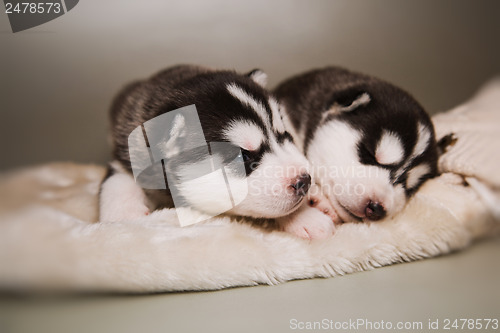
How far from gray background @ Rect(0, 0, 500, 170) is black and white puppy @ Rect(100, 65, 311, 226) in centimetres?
14

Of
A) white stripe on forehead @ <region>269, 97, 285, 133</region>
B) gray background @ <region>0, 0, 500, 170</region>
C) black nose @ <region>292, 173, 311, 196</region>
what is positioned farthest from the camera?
white stripe on forehead @ <region>269, 97, 285, 133</region>

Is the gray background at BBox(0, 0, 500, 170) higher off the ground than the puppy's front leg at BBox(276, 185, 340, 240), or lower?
higher

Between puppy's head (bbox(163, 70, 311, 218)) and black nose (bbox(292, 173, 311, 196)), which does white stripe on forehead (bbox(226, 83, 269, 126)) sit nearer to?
puppy's head (bbox(163, 70, 311, 218))

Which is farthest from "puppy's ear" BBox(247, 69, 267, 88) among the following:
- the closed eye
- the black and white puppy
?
the closed eye

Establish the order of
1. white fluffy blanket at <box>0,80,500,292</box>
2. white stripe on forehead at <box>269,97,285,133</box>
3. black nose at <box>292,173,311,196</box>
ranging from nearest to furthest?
white fluffy blanket at <box>0,80,500,292</box>, black nose at <box>292,173,311,196</box>, white stripe on forehead at <box>269,97,285,133</box>

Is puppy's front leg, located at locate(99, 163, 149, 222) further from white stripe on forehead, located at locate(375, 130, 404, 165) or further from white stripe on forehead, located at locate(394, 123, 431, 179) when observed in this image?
white stripe on forehead, located at locate(394, 123, 431, 179)

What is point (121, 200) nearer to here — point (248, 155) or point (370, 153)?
point (248, 155)

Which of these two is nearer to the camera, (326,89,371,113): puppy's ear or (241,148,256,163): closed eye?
(241,148,256,163): closed eye

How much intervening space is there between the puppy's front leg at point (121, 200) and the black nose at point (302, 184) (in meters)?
0.78

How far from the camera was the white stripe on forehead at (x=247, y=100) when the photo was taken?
2.13 m

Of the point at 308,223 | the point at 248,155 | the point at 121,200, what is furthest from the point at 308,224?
the point at 121,200

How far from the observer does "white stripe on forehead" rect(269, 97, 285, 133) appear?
2252 millimetres

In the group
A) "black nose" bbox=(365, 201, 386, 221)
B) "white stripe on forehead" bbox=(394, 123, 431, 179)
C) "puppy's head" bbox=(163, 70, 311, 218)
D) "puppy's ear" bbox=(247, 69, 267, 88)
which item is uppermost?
"puppy's ear" bbox=(247, 69, 267, 88)

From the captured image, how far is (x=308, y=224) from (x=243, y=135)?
536 millimetres
